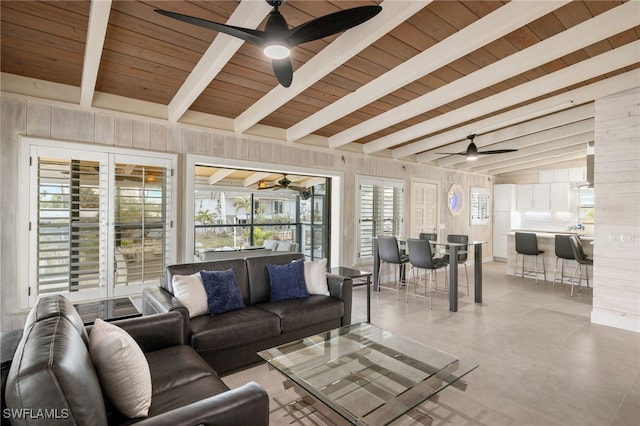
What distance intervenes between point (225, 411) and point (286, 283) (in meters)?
2.14

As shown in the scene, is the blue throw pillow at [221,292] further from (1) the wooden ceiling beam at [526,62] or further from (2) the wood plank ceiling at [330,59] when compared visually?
(1) the wooden ceiling beam at [526,62]

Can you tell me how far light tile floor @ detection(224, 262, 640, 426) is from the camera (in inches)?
90.0

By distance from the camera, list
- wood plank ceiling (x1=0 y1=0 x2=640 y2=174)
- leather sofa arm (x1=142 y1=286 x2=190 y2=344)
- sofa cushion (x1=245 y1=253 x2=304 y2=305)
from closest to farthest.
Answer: wood plank ceiling (x1=0 y1=0 x2=640 y2=174) → leather sofa arm (x1=142 y1=286 x2=190 y2=344) → sofa cushion (x1=245 y1=253 x2=304 y2=305)

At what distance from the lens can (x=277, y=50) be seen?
2076 mm

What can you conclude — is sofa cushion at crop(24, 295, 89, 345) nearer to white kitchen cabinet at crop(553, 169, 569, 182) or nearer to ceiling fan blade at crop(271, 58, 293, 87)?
ceiling fan blade at crop(271, 58, 293, 87)

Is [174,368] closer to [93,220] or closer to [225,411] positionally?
[225,411]

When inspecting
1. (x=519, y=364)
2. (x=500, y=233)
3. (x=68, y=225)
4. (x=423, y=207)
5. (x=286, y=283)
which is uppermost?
(x=423, y=207)

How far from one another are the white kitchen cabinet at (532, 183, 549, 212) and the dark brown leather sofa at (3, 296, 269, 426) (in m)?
9.32

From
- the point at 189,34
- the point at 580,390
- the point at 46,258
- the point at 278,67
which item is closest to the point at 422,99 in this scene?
the point at 278,67

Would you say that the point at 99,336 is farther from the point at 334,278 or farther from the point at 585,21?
the point at 585,21

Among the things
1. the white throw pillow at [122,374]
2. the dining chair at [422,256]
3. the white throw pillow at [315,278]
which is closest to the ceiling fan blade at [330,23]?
the white throw pillow at [122,374]

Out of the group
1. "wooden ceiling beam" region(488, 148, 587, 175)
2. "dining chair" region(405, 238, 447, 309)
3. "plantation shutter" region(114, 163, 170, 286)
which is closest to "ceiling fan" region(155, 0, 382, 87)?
"plantation shutter" region(114, 163, 170, 286)

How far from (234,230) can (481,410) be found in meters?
5.67

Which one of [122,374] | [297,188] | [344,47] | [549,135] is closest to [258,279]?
[122,374]
